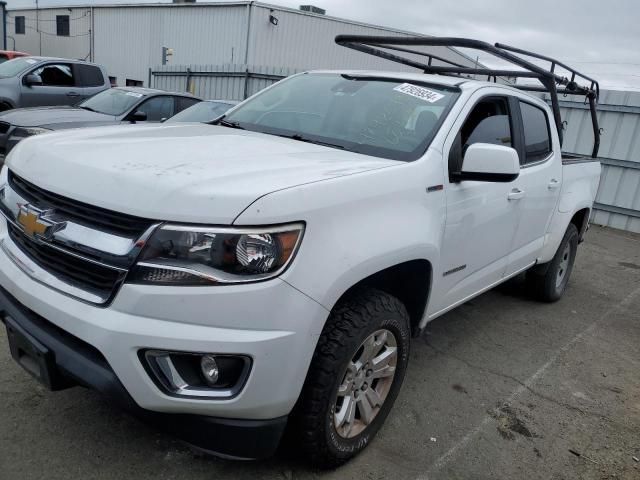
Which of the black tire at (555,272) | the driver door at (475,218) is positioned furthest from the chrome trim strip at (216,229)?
the black tire at (555,272)

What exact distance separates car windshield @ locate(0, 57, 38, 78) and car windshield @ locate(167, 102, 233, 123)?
4338 mm

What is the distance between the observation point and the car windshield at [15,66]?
9539 millimetres

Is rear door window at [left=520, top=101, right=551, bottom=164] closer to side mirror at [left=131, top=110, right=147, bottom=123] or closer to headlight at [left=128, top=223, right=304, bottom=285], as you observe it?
headlight at [left=128, top=223, right=304, bottom=285]

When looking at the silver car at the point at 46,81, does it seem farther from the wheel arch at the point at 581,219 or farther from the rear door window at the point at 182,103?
the wheel arch at the point at 581,219

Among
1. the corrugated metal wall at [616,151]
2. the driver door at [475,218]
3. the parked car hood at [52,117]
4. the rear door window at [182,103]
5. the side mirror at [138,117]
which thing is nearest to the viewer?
the driver door at [475,218]

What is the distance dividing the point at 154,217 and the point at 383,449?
1.62m

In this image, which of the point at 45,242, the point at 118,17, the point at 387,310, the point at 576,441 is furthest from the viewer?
the point at 118,17

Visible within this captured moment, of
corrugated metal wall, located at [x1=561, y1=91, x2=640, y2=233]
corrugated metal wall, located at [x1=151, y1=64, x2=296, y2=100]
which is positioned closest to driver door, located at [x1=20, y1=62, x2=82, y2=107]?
corrugated metal wall, located at [x1=151, y1=64, x2=296, y2=100]

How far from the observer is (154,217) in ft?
5.84

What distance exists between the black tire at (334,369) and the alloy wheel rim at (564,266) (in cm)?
313

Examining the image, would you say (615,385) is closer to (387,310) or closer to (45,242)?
(387,310)

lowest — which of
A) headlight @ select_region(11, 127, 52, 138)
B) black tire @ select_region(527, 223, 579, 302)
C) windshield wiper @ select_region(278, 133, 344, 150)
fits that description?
black tire @ select_region(527, 223, 579, 302)

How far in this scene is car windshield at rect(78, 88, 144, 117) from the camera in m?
7.56

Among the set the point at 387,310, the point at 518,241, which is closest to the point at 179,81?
the point at 518,241
